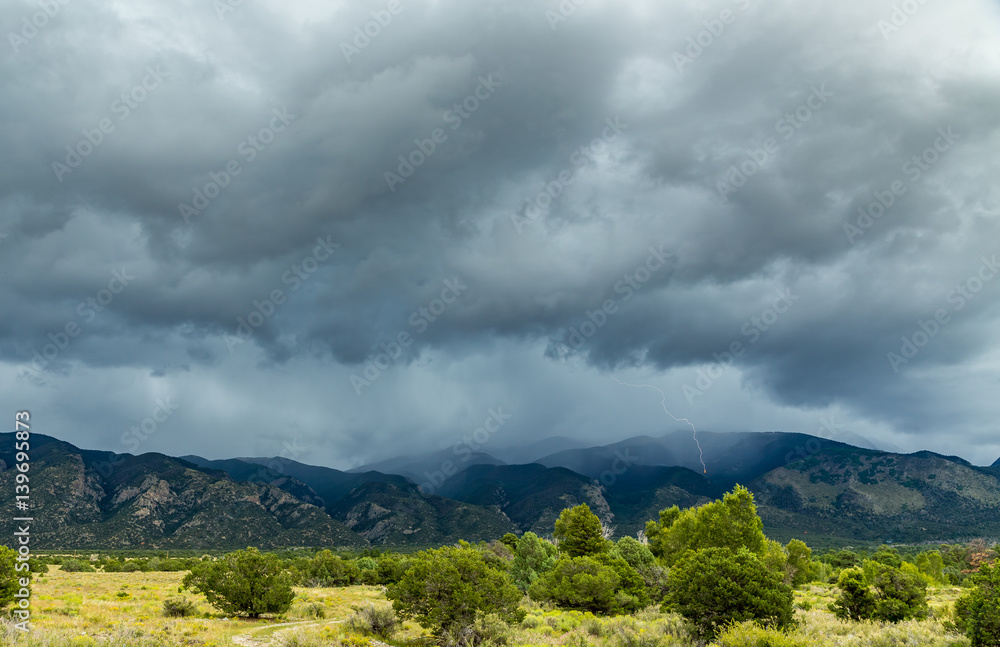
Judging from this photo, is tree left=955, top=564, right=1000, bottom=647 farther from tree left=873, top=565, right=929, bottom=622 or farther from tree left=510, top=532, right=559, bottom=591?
tree left=510, top=532, right=559, bottom=591

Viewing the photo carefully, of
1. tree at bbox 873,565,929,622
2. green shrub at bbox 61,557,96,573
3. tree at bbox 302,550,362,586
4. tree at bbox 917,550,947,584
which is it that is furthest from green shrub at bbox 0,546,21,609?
tree at bbox 917,550,947,584

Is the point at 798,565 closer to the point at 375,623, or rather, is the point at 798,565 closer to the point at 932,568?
the point at 932,568

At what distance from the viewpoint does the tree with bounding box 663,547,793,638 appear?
88.1 feet

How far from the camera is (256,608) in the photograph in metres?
36.8

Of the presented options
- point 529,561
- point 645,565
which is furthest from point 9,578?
point 645,565

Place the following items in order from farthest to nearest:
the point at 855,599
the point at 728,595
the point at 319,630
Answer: the point at 855,599 < the point at 319,630 < the point at 728,595

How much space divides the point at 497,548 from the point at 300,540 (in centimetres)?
10500

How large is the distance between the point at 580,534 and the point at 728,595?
35266 millimetres

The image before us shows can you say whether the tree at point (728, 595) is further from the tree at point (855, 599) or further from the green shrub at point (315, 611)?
the green shrub at point (315, 611)

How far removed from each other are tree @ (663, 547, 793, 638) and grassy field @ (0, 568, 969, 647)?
3.92 feet

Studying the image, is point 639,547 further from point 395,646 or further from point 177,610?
point 177,610

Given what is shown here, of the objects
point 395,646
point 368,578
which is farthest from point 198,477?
point 395,646

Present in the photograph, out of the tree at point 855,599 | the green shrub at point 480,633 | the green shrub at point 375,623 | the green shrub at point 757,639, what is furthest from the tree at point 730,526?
the green shrub at point 375,623

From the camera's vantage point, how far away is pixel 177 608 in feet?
122
